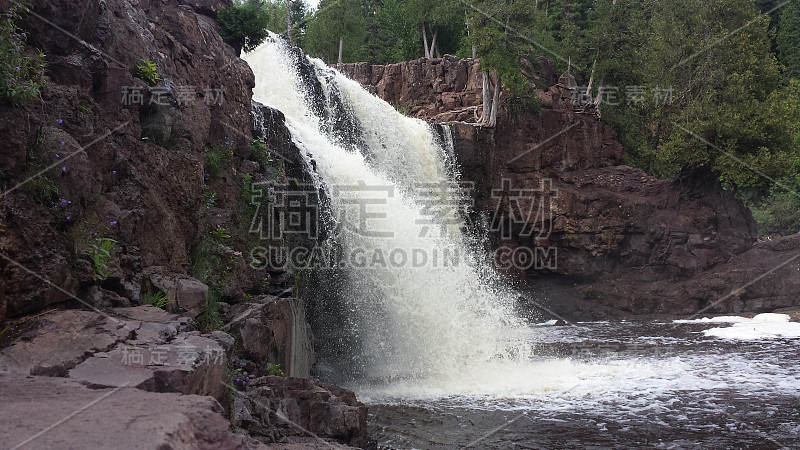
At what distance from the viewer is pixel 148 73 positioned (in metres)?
7.41

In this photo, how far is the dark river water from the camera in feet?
23.3

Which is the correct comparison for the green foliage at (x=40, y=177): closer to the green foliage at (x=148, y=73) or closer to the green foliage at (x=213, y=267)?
the green foliage at (x=213, y=267)

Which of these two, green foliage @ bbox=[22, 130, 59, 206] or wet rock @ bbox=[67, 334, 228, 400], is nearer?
wet rock @ bbox=[67, 334, 228, 400]

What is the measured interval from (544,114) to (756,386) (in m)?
14.6

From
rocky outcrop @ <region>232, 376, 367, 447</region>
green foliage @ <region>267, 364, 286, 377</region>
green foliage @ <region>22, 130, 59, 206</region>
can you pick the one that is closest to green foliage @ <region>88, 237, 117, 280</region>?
green foliage @ <region>22, 130, 59, 206</region>

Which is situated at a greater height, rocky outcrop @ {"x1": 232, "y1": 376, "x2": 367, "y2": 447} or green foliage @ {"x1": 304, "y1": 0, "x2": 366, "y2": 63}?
green foliage @ {"x1": 304, "y1": 0, "x2": 366, "y2": 63}

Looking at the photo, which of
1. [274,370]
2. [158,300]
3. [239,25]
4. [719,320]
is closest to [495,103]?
[719,320]

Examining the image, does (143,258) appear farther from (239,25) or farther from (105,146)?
(239,25)

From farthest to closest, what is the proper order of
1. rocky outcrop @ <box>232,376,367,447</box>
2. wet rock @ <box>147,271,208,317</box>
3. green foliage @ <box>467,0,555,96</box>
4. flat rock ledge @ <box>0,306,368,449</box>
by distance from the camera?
green foliage @ <box>467,0,555,96</box> → wet rock @ <box>147,271,208,317</box> → rocky outcrop @ <box>232,376,367,447</box> → flat rock ledge @ <box>0,306,368,449</box>

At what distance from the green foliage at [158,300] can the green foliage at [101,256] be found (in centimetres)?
55

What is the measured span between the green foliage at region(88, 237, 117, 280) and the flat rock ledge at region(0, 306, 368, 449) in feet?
1.34

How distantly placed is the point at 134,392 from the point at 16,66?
130 inches

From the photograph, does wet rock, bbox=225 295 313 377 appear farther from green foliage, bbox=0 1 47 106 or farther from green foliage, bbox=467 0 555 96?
green foliage, bbox=467 0 555 96

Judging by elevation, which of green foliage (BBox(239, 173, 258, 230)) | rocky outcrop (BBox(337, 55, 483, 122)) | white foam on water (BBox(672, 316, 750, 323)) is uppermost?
rocky outcrop (BBox(337, 55, 483, 122))
